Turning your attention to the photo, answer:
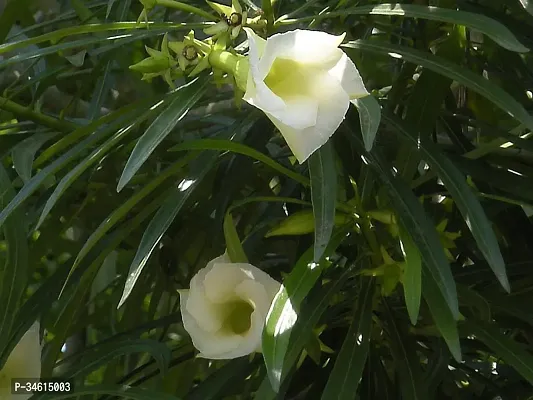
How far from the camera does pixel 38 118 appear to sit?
77 centimetres

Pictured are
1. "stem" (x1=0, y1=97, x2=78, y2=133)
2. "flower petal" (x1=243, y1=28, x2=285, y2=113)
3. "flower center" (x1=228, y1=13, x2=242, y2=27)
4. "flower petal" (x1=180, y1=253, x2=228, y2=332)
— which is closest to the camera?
"flower petal" (x1=243, y1=28, x2=285, y2=113)

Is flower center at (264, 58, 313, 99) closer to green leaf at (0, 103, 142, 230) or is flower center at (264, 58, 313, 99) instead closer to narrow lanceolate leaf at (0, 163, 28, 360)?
green leaf at (0, 103, 142, 230)

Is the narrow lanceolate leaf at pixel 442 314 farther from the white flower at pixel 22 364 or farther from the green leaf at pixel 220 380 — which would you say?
the white flower at pixel 22 364

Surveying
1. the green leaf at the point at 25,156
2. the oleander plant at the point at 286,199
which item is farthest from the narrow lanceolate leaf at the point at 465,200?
the green leaf at the point at 25,156

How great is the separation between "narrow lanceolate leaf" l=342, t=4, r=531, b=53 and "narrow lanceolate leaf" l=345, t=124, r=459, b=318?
126 millimetres

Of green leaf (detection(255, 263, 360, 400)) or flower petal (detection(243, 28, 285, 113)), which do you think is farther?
green leaf (detection(255, 263, 360, 400))

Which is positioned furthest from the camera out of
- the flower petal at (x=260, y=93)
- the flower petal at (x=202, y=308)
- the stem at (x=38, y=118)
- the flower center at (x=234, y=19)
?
the stem at (x=38, y=118)

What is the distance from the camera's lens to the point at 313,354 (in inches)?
26.5

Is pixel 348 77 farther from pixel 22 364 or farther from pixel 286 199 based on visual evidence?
pixel 22 364

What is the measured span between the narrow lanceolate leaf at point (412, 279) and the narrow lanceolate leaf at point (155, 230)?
0.18 meters

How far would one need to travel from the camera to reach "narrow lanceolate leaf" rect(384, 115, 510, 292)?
0.51 meters

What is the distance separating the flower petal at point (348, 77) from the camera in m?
0.44

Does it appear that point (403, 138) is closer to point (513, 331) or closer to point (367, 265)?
point (367, 265)

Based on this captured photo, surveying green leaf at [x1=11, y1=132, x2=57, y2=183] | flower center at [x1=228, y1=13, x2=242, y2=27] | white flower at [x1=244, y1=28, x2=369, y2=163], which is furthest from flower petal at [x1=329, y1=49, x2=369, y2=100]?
green leaf at [x1=11, y1=132, x2=57, y2=183]
